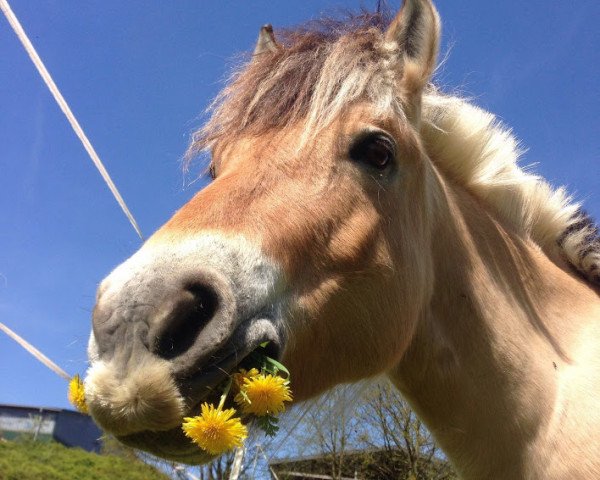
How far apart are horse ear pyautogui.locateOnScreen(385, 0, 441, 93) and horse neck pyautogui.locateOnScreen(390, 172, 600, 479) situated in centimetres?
73

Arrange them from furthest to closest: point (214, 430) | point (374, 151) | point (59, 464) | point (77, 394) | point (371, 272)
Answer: point (59, 464) → point (374, 151) → point (371, 272) → point (77, 394) → point (214, 430)

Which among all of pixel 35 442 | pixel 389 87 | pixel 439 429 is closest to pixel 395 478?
pixel 439 429

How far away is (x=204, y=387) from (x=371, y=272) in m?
1.15

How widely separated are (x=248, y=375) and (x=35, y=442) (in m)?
35.6

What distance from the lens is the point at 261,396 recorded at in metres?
2.01

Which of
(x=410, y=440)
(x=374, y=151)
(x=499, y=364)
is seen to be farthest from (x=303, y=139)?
(x=410, y=440)

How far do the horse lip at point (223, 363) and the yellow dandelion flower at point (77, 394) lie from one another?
0.56m

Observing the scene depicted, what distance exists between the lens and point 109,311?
1.93 meters

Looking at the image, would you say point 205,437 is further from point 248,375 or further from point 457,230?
point 457,230

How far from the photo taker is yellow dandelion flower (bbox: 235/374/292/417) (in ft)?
6.60

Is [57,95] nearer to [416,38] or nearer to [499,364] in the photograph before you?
[416,38]

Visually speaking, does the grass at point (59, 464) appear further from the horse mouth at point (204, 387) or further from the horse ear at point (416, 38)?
the horse ear at point (416, 38)

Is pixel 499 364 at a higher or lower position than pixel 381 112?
lower

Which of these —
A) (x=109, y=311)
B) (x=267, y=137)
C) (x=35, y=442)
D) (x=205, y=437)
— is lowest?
(x=205, y=437)
